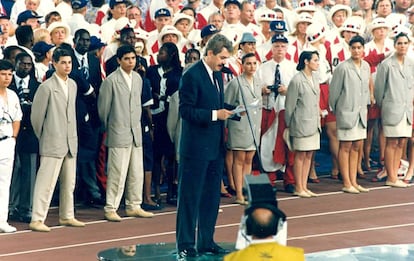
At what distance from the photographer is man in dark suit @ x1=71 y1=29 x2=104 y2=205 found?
14758mm

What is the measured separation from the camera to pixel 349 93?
53.5 feet

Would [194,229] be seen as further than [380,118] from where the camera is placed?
No

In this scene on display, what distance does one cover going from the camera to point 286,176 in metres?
16.5

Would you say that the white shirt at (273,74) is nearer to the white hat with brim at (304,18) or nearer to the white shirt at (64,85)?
the white hat with brim at (304,18)

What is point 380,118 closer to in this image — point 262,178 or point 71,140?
point 71,140

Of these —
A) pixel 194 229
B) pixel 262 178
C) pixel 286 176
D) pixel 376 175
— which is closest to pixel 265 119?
pixel 286 176

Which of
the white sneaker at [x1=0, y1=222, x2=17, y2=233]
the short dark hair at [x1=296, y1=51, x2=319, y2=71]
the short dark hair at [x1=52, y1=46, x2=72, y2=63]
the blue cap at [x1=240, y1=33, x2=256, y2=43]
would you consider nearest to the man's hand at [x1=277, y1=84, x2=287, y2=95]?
the short dark hair at [x1=296, y1=51, x2=319, y2=71]

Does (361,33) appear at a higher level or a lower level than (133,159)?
higher

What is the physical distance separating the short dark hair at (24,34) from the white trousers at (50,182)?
1.69 metres

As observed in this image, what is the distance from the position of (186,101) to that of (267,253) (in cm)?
439

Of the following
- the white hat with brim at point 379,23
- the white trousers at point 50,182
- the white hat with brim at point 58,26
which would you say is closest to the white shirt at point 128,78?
the white trousers at point 50,182

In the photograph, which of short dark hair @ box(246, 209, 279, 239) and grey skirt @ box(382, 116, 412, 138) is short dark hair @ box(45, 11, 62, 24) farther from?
short dark hair @ box(246, 209, 279, 239)

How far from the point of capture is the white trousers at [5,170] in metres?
13.8

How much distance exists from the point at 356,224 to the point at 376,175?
10.6 feet
